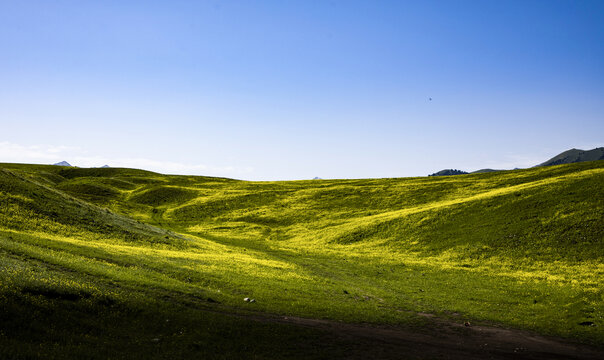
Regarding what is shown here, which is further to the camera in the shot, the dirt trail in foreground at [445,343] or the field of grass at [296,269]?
the dirt trail in foreground at [445,343]

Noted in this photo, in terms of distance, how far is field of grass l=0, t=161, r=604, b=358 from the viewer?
19562 mm

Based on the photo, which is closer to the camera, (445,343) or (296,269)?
(445,343)

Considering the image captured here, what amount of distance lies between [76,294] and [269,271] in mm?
22213

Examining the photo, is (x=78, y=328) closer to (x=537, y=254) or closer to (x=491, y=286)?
(x=491, y=286)

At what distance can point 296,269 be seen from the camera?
4509 centimetres

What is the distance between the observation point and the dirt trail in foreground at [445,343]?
19.8 meters

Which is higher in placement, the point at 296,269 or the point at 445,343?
the point at 445,343

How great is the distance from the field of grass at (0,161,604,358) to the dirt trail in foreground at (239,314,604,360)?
50.9 inches

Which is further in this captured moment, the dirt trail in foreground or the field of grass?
the dirt trail in foreground

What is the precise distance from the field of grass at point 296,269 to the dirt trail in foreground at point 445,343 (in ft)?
4.24

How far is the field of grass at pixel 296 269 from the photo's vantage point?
1956cm

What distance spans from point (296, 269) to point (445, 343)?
2497cm

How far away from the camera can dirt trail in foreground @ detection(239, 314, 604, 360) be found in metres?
19.8

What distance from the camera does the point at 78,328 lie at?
18656 millimetres
